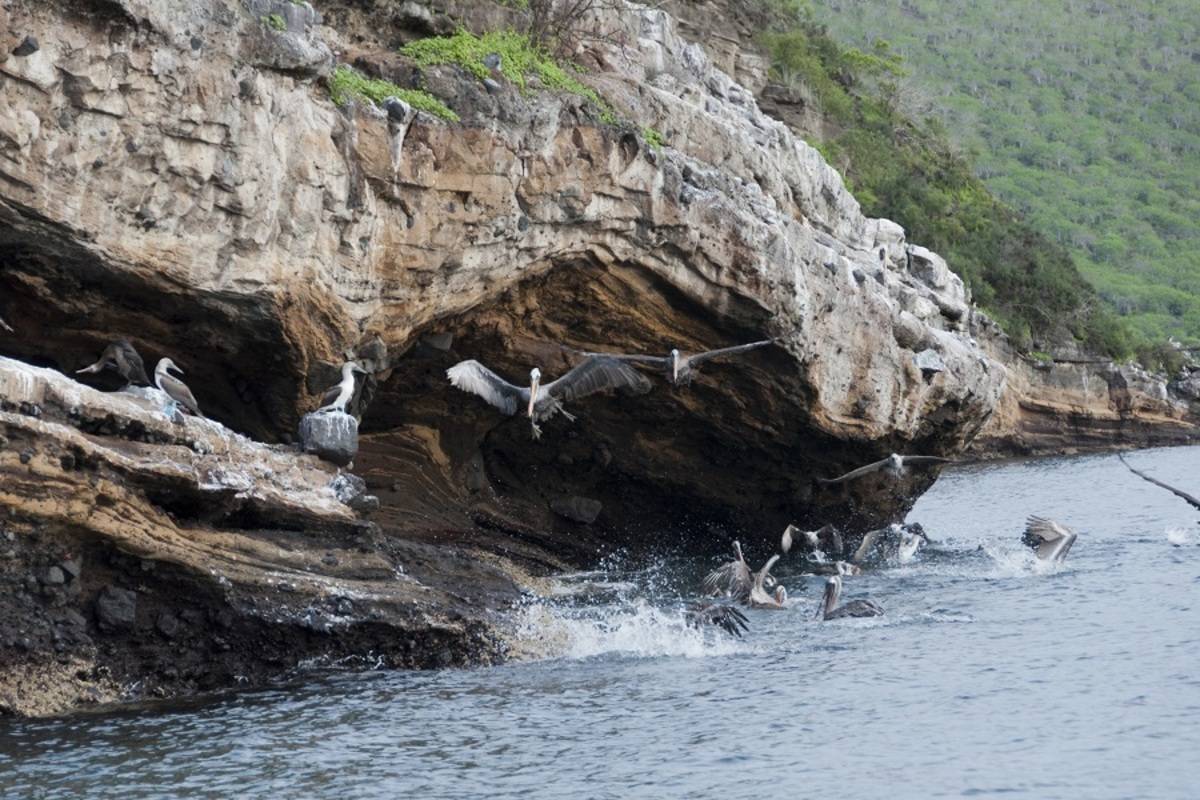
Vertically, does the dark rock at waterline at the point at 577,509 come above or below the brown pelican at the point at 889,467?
below

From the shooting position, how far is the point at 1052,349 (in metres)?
59.4

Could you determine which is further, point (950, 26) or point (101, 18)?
point (950, 26)

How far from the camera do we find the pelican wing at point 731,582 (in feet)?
67.6

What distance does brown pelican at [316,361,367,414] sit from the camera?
623 inches

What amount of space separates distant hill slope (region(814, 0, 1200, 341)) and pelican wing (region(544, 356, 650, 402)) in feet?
192

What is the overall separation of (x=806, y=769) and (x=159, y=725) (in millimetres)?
5282

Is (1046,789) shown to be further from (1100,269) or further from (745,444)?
(1100,269)

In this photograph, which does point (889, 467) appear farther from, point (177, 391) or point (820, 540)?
point (177, 391)

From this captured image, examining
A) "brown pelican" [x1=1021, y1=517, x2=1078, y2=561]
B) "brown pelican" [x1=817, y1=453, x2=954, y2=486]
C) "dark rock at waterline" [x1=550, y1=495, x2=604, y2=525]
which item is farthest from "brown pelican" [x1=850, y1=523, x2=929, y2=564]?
"dark rock at waterline" [x1=550, y1=495, x2=604, y2=525]

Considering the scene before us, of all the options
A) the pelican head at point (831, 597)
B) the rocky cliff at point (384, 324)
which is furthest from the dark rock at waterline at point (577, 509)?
the pelican head at point (831, 597)

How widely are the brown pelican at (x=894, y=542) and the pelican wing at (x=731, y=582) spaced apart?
492cm

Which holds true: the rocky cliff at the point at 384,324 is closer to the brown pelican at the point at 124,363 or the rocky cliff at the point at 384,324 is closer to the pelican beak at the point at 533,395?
the brown pelican at the point at 124,363

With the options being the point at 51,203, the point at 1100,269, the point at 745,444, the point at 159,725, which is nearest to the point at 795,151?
the point at 745,444

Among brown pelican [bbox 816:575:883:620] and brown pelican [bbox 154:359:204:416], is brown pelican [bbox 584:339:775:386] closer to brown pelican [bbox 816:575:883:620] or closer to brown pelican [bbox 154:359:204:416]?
brown pelican [bbox 816:575:883:620]
